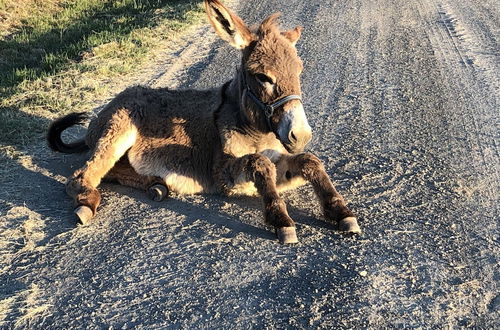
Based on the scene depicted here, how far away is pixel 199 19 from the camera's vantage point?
10.9 meters

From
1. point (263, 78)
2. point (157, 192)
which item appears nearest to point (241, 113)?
point (263, 78)

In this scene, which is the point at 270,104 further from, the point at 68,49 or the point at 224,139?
the point at 68,49

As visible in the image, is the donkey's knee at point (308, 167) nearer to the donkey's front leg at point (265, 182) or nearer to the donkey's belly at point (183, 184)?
the donkey's front leg at point (265, 182)

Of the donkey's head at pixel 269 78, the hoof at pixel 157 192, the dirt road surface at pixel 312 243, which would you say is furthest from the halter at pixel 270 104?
the hoof at pixel 157 192

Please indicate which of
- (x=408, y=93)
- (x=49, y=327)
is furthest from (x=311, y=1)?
(x=49, y=327)

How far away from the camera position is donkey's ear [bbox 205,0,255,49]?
451 centimetres

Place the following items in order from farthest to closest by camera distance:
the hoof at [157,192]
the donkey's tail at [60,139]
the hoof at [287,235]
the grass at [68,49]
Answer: the grass at [68,49]
the donkey's tail at [60,139]
the hoof at [157,192]
the hoof at [287,235]

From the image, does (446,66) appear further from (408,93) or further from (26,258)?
(26,258)

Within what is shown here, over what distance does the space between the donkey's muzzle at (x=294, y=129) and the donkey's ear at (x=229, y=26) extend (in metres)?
0.84

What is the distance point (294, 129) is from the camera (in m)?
4.10

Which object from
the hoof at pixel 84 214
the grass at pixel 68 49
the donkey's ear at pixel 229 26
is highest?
the donkey's ear at pixel 229 26

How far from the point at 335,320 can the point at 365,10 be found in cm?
968

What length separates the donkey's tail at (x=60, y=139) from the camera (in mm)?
5488

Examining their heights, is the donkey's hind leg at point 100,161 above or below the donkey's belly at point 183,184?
above
